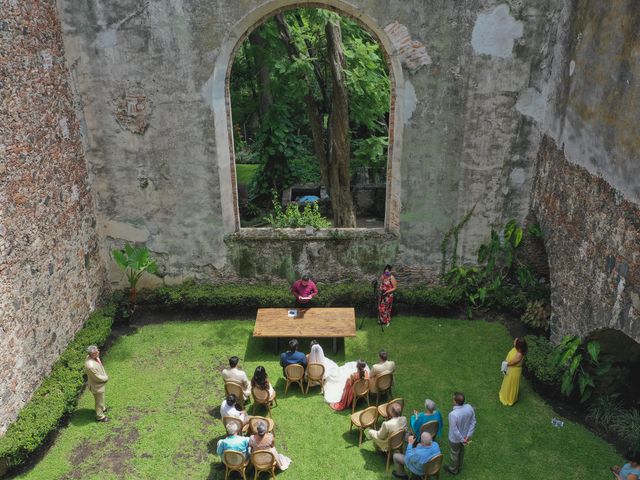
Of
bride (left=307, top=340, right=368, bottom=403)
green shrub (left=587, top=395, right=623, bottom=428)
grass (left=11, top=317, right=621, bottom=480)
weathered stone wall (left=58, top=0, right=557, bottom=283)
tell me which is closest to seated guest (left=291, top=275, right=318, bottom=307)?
→ weathered stone wall (left=58, top=0, right=557, bottom=283)

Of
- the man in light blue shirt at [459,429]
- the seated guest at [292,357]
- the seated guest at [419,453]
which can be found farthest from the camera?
the seated guest at [292,357]

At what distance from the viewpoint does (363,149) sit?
16953mm

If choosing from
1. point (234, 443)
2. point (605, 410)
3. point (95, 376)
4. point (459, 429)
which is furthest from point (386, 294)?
point (95, 376)

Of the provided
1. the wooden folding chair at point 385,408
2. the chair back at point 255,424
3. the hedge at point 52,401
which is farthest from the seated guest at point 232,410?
the hedge at point 52,401

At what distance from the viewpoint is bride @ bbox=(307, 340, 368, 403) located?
9.72 m

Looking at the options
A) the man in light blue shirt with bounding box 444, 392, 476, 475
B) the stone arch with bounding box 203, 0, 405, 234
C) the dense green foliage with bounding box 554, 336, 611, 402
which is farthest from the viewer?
the stone arch with bounding box 203, 0, 405, 234

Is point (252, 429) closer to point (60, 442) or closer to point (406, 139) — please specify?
point (60, 442)

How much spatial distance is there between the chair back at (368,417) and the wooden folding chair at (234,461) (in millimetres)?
1778

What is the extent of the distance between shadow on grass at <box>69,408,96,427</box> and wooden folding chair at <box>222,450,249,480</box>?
110 inches

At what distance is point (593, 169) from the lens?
28.4 feet

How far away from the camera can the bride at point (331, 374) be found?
972cm

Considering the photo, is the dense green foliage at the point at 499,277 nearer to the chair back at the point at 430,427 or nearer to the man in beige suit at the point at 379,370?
the man in beige suit at the point at 379,370

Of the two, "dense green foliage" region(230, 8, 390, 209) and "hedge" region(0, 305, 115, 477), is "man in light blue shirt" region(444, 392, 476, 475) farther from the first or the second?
"dense green foliage" region(230, 8, 390, 209)

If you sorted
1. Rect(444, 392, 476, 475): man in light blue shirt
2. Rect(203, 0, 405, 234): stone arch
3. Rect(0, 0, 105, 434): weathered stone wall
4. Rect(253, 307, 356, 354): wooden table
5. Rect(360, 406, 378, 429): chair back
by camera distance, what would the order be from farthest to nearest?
Rect(253, 307, 356, 354): wooden table
Rect(203, 0, 405, 234): stone arch
Rect(360, 406, 378, 429): chair back
Rect(0, 0, 105, 434): weathered stone wall
Rect(444, 392, 476, 475): man in light blue shirt
